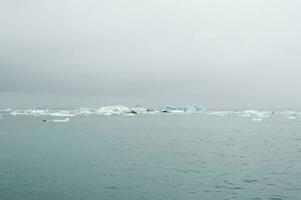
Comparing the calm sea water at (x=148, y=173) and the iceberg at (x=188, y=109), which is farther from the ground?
the iceberg at (x=188, y=109)

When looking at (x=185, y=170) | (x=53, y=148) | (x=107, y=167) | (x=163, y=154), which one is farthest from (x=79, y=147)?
(x=185, y=170)

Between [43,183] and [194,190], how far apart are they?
24.6 feet

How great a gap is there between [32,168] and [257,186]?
13.2 meters

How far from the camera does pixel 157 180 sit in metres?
19.9

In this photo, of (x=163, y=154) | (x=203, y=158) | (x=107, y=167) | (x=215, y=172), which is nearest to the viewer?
(x=215, y=172)

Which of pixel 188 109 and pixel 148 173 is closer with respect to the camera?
pixel 148 173

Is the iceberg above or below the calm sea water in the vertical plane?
above

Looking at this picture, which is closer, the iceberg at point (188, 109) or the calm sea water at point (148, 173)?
the calm sea water at point (148, 173)

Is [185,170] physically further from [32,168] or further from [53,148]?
[53,148]

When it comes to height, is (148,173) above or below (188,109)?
below

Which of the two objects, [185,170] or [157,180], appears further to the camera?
[185,170]

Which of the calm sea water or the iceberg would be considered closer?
the calm sea water

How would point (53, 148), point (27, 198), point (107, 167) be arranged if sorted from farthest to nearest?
point (53, 148) < point (107, 167) < point (27, 198)

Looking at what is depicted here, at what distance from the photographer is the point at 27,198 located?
16016mm
